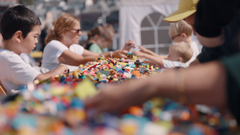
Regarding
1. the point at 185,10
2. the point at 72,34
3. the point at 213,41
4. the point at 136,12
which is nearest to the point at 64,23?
the point at 72,34

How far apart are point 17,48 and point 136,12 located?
353cm

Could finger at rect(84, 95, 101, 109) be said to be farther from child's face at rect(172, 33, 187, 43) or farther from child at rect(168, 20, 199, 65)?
child's face at rect(172, 33, 187, 43)

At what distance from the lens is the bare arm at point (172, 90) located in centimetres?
56

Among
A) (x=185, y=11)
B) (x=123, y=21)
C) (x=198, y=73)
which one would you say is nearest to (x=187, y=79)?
(x=198, y=73)

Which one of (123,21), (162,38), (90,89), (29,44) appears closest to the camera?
(90,89)

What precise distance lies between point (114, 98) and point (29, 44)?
4.42 feet

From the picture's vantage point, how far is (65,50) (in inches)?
91.8

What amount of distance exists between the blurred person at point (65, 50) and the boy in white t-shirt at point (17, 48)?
0.57m

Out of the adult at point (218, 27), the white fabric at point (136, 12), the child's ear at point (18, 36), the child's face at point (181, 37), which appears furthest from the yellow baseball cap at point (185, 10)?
the white fabric at point (136, 12)

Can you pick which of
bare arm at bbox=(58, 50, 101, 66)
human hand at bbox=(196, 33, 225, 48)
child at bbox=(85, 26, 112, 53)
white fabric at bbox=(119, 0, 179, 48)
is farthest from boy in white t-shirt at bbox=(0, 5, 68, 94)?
white fabric at bbox=(119, 0, 179, 48)

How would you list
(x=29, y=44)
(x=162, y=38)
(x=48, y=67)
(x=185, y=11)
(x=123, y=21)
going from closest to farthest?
(x=185, y=11) → (x=29, y=44) → (x=48, y=67) → (x=123, y=21) → (x=162, y=38)

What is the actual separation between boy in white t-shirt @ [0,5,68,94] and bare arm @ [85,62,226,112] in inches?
42.2

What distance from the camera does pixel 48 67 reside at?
2412mm

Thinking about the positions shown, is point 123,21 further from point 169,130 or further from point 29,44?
point 169,130
